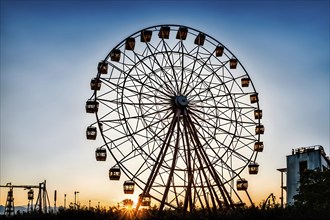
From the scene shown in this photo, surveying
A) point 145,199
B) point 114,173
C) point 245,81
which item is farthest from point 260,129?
point 114,173

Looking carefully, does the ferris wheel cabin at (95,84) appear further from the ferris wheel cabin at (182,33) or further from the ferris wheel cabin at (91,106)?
the ferris wheel cabin at (182,33)

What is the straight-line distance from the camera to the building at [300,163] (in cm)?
5828

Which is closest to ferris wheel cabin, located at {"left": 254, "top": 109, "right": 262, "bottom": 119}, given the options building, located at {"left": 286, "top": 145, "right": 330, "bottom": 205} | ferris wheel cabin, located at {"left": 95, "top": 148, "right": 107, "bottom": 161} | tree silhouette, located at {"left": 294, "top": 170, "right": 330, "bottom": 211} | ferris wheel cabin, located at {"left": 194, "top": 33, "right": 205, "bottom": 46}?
ferris wheel cabin, located at {"left": 194, "top": 33, "right": 205, "bottom": 46}

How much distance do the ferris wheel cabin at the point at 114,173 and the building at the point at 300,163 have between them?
3229cm

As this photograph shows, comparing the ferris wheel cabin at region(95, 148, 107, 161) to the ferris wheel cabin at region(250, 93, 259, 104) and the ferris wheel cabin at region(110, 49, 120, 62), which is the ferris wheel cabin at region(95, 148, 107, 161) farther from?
the ferris wheel cabin at region(250, 93, 259, 104)

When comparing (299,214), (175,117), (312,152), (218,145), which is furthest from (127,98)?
(312,152)

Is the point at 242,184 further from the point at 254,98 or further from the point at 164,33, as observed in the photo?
the point at 164,33

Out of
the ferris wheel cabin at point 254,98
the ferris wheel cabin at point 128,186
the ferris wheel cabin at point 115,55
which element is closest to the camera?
the ferris wheel cabin at point 128,186

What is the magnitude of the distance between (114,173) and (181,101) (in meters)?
5.85

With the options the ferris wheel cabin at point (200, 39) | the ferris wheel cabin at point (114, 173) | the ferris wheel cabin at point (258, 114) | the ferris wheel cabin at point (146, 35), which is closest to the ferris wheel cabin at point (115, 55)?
the ferris wheel cabin at point (146, 35)

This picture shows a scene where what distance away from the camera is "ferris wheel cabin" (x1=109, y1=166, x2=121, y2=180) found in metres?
30.1

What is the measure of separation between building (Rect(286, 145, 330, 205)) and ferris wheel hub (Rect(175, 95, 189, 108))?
98.8 ft

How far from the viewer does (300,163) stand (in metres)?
60.2

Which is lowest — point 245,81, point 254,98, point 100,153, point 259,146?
point 100,153
